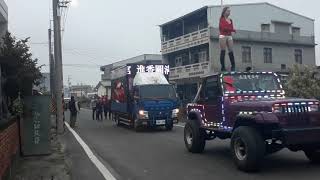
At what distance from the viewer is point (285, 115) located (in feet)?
34.6

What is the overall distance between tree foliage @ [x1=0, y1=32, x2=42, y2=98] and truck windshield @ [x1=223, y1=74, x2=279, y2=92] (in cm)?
701

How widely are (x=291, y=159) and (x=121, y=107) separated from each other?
Answer: 51.0 feet

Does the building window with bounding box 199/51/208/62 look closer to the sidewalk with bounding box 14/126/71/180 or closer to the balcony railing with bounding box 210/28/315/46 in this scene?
the balcony railing with bounding box 210/28/315/46

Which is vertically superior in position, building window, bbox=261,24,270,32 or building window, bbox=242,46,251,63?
building window, bbox=261,24,270,32

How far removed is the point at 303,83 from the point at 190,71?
21.5m

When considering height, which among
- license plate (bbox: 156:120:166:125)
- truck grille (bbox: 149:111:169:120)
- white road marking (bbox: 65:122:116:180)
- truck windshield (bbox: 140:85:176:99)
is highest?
truck windshield (bbox: 140:85:176:99)

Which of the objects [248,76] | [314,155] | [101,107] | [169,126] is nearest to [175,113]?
[169,126]

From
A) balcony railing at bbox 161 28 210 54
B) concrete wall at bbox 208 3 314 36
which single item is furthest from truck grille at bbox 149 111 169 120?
concrete wall at bbox 208 3 314 36

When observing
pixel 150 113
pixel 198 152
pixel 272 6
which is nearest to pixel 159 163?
pixel 198 152

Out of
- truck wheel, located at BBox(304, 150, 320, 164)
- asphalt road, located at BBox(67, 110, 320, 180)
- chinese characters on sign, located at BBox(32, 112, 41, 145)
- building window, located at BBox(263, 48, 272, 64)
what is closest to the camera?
asphalt road, located at BBox(67, 110, 320, 180)

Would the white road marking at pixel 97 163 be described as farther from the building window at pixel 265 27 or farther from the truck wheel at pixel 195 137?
the building window at pixel 265 27

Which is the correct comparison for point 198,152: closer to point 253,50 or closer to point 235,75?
point 235,75

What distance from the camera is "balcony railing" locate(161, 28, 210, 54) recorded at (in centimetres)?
4828

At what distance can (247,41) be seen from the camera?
49.3 meters
